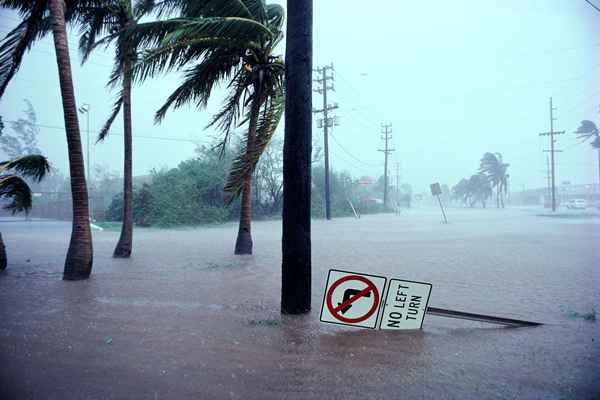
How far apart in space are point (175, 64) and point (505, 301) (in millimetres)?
7556

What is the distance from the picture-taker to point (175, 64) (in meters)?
8.63

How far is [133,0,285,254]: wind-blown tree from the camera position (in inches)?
310

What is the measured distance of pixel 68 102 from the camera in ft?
27.7

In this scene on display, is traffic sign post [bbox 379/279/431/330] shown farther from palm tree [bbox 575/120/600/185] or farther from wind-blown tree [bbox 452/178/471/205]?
wind-blown tree [bbox 452/178/471/205]

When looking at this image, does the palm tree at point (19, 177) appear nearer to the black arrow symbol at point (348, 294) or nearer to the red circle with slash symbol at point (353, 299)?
the red circle with slash symbol at point (353, 299)

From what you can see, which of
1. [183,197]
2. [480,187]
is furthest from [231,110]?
[480,187]

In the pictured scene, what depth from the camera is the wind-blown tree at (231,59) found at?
7879 mm

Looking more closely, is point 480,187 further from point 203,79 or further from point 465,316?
point 465,316

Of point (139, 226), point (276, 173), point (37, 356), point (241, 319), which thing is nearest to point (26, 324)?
point (37, 356)

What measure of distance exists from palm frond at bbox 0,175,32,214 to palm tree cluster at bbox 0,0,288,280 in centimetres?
199

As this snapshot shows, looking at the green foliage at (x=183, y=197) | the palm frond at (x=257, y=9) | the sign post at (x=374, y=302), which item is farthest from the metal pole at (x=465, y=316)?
the green foliage at (x=183, y=197)

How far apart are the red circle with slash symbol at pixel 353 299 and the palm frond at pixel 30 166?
8271mm

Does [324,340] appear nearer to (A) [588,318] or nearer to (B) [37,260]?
(A) [588,318]

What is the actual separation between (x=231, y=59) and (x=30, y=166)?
17.3 feet
